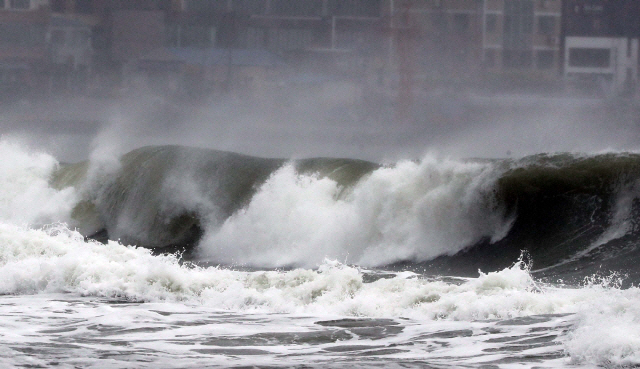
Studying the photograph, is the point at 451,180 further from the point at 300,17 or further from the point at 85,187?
the point at 300,17

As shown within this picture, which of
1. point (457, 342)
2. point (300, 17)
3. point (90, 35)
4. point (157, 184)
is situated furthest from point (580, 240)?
point (90, 35)

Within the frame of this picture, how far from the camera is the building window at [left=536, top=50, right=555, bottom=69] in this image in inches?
1901

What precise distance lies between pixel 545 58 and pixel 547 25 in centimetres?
162

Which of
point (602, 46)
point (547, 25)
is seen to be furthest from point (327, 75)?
point (602, 46)

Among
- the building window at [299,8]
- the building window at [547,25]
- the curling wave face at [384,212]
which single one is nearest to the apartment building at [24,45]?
the building window at [299,8]

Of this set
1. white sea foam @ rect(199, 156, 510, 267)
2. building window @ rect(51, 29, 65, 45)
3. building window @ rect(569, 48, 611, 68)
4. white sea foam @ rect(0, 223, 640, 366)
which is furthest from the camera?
building window @ rect(51, 29, 65, 45)

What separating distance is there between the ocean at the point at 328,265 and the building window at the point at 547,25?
2803 centimetres

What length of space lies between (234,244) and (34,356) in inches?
391

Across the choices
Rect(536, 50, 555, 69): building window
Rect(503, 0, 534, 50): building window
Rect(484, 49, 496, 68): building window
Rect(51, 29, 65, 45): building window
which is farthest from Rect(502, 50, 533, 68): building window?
Rect(51, 29, 65, 45): building window

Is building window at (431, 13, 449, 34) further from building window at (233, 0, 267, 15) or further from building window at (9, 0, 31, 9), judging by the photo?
building window at (9, 0, 31, 9)

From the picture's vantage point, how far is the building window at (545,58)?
48.3 m

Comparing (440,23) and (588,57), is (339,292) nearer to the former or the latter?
(588,57)

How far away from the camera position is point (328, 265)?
17.4 meters

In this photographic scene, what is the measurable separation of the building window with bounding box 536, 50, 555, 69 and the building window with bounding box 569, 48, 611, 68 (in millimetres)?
921
